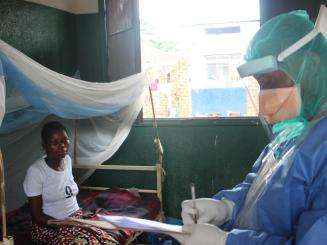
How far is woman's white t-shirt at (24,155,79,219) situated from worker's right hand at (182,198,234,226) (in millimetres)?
1128

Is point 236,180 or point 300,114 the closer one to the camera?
point 300,114

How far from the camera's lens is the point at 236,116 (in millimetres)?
3674

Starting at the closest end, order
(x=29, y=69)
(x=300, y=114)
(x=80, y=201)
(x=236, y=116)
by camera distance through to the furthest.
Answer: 1. (x=300, y=114)
2. (x=29, y=69)
3. (x=80, y=201)
4. (x=236, y=116)

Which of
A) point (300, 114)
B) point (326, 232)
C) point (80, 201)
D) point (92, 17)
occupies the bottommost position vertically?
point (80, 201)

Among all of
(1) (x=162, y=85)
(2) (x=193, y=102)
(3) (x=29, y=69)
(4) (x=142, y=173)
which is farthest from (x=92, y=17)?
(3) (x=29, y=69)

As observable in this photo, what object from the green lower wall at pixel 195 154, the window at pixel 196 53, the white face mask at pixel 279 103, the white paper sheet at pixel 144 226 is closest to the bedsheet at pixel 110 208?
the green lower wall at pixel 195 154

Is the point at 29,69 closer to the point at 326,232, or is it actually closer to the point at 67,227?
the point at 67,227

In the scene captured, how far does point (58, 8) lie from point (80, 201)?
195cm

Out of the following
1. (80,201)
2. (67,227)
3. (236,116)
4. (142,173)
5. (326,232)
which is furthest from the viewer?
(142,173)

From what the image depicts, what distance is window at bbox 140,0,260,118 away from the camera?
3.68 metres

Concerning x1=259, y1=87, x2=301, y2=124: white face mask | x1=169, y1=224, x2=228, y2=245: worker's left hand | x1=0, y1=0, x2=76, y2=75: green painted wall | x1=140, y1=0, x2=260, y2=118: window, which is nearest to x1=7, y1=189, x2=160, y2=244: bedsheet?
x1=140, y1=0, x2=260, y2=118: window

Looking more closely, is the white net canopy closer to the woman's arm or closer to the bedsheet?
the bedsheet

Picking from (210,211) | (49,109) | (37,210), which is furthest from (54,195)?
(210,211)

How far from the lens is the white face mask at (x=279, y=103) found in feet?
4.29
